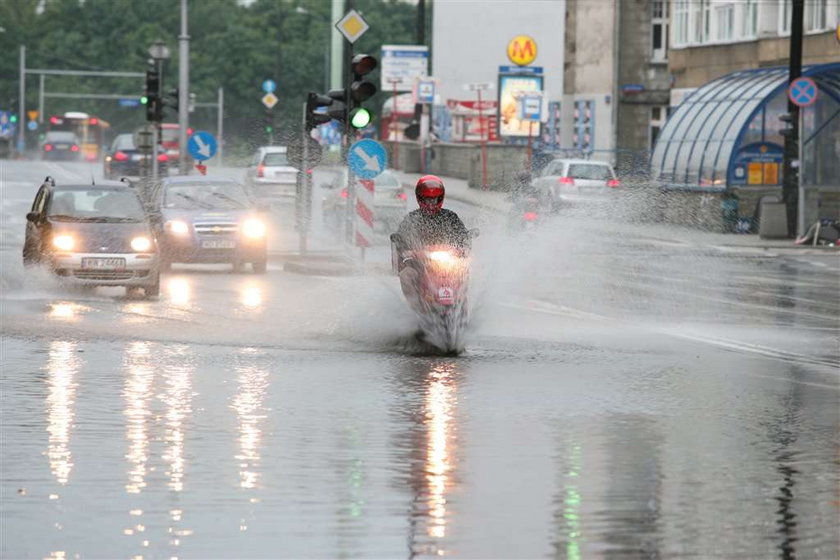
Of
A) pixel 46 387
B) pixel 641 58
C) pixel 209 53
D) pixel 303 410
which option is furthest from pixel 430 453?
pixel 209 53

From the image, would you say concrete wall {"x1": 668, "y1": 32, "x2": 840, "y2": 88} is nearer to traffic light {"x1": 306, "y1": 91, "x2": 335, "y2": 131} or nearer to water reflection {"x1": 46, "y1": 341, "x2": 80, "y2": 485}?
traffic light {"x1": 306, "y1": 91, "x2": 335, "y2": 131}

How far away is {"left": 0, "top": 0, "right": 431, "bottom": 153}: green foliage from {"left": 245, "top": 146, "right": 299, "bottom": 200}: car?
8163cm

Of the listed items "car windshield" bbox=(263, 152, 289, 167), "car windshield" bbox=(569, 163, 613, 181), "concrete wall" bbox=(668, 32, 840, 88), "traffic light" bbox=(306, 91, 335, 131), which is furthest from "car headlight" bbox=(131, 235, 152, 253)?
"concrete wall" bbox=(668, 32, 840, 88)

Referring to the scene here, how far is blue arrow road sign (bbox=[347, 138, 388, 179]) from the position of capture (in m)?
28.3

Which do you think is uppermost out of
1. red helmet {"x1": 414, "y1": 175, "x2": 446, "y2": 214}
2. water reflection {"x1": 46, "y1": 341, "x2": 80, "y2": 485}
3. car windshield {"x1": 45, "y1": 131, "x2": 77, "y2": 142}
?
car windshield {"x1": 45, "y1": 131, "x2": 77, "y2": 142}

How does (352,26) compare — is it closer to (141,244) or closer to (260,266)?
(260,266)

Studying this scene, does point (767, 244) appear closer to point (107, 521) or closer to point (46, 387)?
point (46, 387)

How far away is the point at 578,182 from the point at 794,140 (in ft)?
24.1

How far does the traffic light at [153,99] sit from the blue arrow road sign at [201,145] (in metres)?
3.67

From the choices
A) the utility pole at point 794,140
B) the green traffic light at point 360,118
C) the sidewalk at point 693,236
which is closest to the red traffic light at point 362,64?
the green traffic light at point 360,118

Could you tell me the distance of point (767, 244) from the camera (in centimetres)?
3847

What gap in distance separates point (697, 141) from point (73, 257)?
1063 inches

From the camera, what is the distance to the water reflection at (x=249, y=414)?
9883mm

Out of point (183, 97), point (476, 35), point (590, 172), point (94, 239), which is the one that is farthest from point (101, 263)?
point (476, 35)
